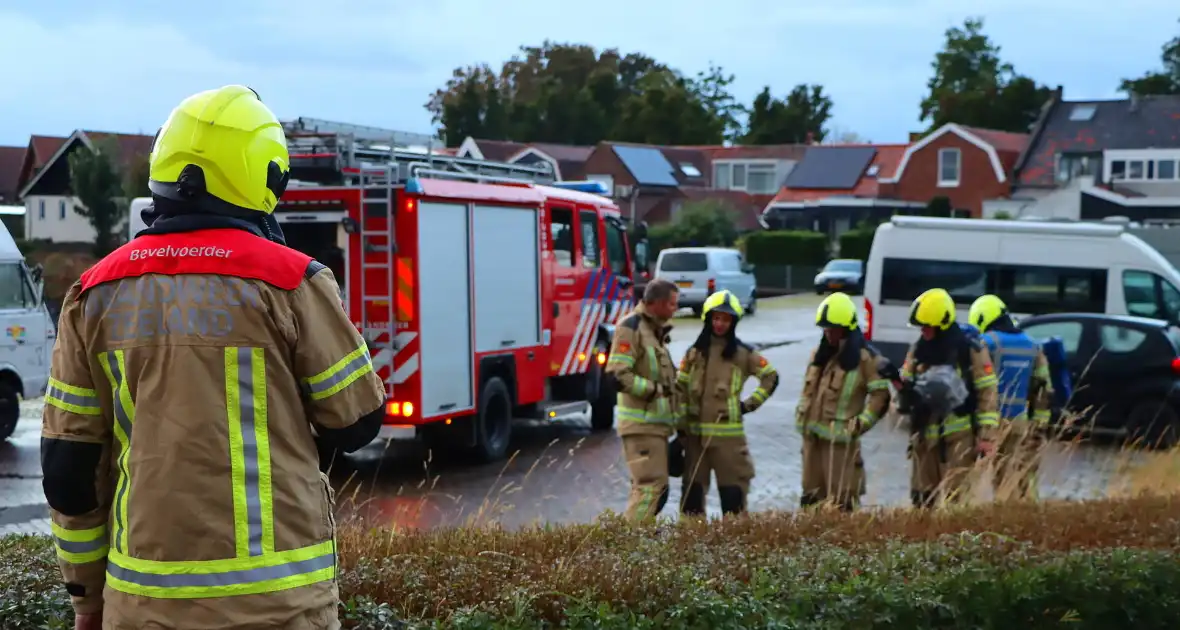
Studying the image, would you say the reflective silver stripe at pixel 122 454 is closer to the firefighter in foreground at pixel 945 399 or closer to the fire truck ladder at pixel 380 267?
the firefighter in foreground at pixel 945 399

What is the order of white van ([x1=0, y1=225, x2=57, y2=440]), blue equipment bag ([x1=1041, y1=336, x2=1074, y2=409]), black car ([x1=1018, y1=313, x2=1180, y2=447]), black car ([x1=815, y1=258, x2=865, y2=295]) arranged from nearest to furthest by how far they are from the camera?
blue equipment bag ([x1=1041, y1=336, x2=1074, y2=409])
white van ([x1=0, y1=225, x2=57, y2=440])
black car ([x1=1018, y1=313, x2=1180, y2=447])
black car ([x1=815, y1=258, x2=865, y2=295])

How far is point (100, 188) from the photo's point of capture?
44.9 meters

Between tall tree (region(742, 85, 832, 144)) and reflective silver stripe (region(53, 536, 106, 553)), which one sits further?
tall tree (region(742, 85, 832, 144))

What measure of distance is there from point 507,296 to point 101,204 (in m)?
35.7

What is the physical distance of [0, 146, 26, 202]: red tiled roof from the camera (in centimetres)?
6844

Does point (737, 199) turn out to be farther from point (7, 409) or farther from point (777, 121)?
point (7, 409)

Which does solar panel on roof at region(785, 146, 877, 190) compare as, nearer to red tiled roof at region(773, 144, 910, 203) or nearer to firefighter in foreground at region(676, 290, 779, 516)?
red tiled roof at region(773, 144, 910, 203)

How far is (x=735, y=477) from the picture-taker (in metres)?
8.29

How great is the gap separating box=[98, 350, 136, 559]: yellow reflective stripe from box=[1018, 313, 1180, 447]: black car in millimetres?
12090

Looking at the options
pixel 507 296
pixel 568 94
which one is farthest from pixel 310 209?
pixel 568 94

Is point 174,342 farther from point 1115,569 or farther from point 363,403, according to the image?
point 1115,569

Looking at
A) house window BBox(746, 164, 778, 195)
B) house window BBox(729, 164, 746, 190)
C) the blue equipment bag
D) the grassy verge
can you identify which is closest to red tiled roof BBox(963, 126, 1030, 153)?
house window BBox(746, 164, 778, 195)

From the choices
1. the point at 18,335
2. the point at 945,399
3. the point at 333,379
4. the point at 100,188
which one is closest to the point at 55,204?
the point at 100,188

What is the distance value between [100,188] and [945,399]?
40924 millimetres
